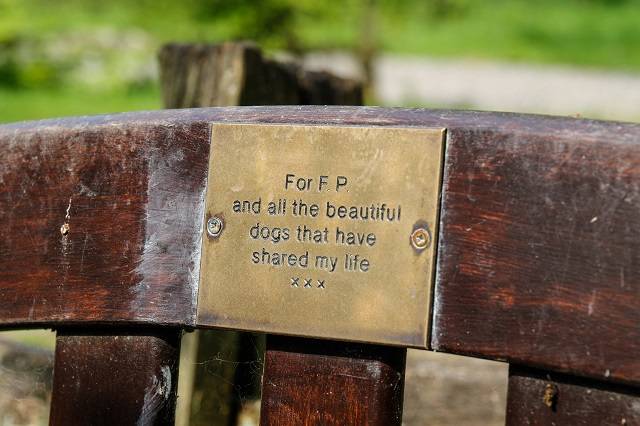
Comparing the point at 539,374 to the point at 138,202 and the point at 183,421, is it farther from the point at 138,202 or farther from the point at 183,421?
the point at 183,421

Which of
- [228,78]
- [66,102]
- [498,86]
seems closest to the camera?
[228,78]

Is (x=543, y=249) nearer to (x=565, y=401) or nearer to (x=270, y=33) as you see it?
(x=565, y=401)

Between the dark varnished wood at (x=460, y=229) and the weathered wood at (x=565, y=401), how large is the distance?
4cm

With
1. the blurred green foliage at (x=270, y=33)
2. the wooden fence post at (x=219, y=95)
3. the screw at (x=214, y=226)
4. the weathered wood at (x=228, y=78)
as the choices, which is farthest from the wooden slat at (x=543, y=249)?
the blurred green foliage at (x=270, y=33)

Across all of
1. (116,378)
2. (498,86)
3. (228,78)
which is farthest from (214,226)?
(498,86)

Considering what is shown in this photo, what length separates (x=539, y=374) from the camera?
3.32ft

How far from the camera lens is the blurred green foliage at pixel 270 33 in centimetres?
728

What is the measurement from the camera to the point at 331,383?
1093 mm

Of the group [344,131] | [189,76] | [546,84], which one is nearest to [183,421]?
[189,76]

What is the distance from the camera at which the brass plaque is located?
1.03 meters

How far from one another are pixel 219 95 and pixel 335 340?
43.5 inches

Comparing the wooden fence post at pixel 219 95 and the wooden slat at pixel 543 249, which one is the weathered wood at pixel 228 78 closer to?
the wooden fence post at pixel 219 95

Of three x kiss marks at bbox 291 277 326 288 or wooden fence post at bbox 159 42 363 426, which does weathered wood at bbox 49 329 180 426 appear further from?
wooden fence post at bbox 159 42 363 426

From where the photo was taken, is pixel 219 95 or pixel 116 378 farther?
pixel 219 95
